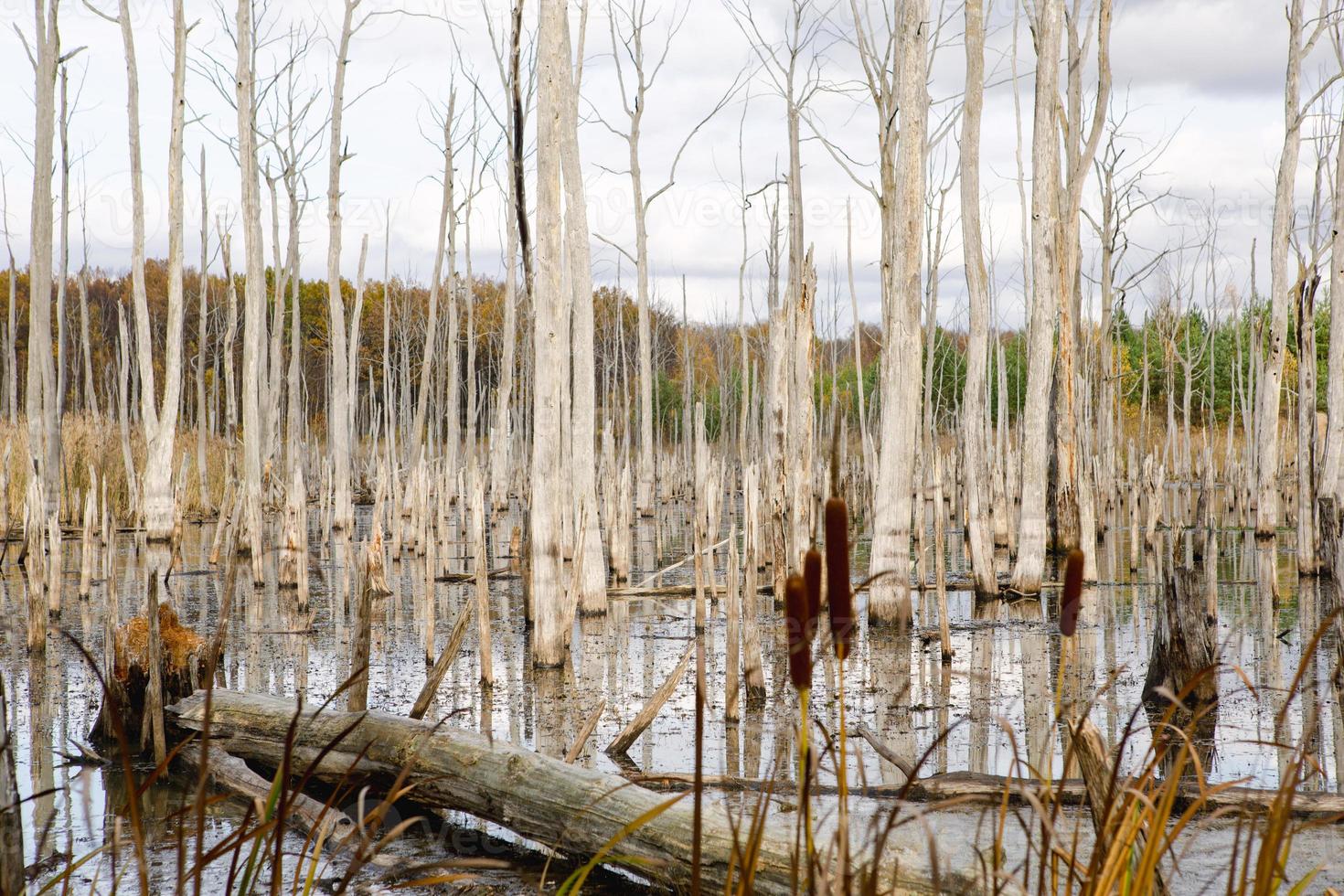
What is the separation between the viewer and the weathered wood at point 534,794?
282 cm

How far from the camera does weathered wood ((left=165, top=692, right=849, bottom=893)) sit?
282 cm

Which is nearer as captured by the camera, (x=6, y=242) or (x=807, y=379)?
(x=807, y=379)

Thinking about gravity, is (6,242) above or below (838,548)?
above

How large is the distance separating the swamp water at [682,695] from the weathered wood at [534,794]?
0.13m

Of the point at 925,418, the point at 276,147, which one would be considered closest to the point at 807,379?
the point at 925,418

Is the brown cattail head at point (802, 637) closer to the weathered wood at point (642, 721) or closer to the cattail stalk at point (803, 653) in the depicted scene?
the cattail stalk at point (803, 653)

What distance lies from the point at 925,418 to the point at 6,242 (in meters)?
13.3

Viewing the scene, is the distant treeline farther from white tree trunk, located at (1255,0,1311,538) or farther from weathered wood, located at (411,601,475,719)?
weathered wood, located at (411,601,475,719)

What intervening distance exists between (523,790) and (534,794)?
0.05 metres

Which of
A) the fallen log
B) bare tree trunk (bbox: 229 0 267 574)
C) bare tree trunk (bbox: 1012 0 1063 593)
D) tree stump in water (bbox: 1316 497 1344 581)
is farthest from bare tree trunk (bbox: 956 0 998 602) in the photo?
bare tree trunk (bbox: 229 0 267 574)

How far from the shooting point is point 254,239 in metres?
11.8

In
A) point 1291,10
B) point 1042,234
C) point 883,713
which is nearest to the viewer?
point 883,713

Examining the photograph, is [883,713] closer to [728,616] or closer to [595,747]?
[728,616]

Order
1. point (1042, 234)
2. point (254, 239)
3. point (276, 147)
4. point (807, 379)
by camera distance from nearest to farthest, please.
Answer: point (807, 379), point (1042, 234), point (254, 239), point (276, 147)
